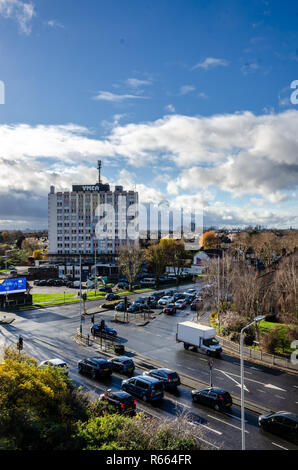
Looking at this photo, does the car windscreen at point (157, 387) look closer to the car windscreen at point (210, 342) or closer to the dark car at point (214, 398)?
the dark car at point (214, 398)

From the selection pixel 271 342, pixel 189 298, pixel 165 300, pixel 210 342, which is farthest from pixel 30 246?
pixel 271 342

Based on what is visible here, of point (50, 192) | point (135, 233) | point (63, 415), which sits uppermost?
point (50, 192)

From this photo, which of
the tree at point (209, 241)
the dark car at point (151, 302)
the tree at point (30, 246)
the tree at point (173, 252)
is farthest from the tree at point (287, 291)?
the tree at point (30, 246)

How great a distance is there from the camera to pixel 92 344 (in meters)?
33.1

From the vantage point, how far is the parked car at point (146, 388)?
2047 centimetres

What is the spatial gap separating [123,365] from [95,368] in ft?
7.04

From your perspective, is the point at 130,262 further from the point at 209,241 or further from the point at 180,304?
the point at 209,241

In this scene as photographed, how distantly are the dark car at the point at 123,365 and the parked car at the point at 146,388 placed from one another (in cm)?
339

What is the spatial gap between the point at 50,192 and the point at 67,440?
322ft

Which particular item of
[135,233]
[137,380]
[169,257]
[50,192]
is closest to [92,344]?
[137,380]

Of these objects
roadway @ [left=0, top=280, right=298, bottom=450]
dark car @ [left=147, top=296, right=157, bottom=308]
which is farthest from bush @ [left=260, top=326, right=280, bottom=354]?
dark car @ [left=147, top=296, right=157, bottom=308]

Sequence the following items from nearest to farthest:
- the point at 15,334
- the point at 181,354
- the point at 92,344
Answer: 1. the point at 181,354
2. the point at 92,344
3. the point at 15,334
